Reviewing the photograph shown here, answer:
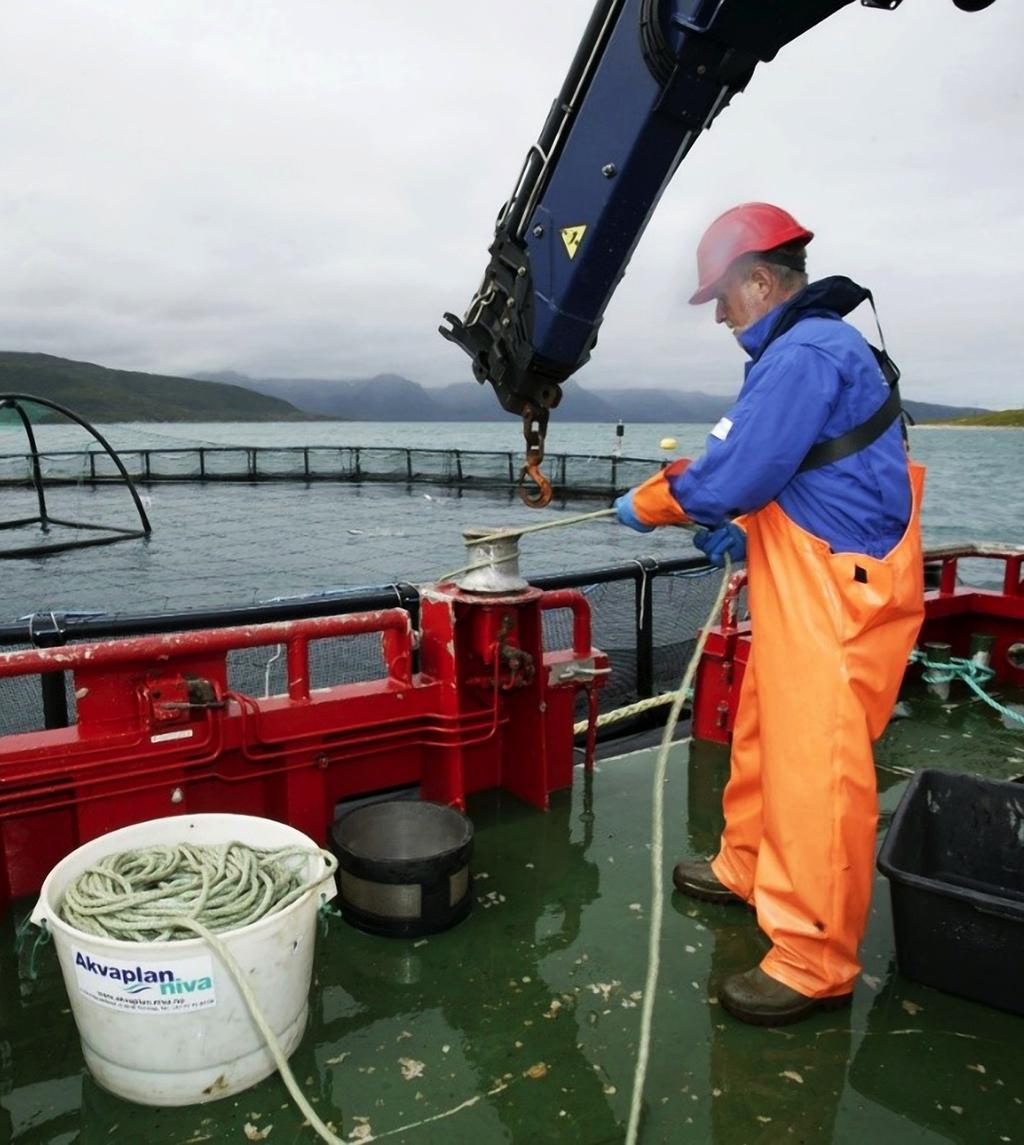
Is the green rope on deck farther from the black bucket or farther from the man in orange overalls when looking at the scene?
the black bucket

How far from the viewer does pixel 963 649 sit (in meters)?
6.14

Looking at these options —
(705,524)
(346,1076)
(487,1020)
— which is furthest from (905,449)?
(346,1076)

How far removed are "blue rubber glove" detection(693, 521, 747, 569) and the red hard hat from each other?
0.76 m

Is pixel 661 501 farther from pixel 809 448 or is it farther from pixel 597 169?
pixel 597 169

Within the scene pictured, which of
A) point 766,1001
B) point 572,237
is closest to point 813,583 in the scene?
point 766,1001

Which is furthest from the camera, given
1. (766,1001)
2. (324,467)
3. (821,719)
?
(324,467)

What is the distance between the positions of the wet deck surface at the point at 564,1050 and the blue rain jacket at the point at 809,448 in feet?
4.48

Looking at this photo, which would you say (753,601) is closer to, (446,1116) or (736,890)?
(736,890)

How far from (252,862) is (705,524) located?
1569mm

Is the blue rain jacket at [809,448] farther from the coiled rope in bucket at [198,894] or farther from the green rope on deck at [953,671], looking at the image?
the green rope on deck at [953,671]

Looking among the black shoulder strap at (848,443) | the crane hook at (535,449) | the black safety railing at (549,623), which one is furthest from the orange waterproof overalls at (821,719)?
the black safety railing at (549,623)

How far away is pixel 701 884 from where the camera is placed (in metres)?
3.23

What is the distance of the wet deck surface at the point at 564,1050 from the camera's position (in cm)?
220

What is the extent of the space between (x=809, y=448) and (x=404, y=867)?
5.82ft
